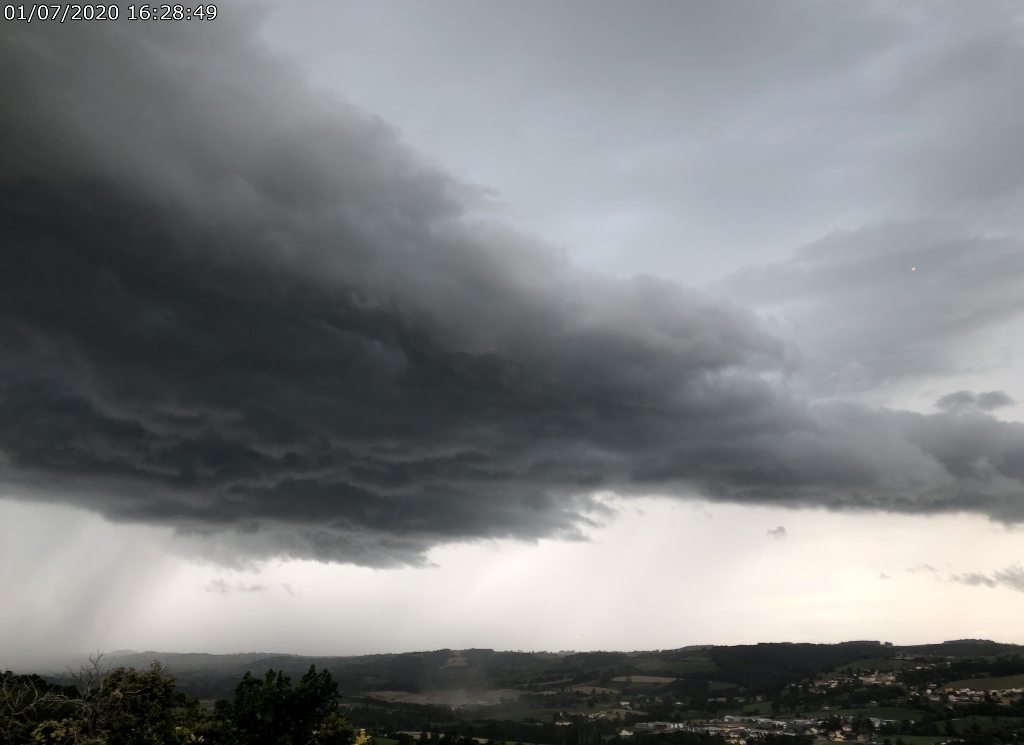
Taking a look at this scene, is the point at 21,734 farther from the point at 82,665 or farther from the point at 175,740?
the point at 175,740

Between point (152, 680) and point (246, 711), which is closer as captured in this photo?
point (246, 711)

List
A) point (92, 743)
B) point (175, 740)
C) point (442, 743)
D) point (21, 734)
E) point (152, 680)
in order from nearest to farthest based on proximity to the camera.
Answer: point (92, 743) → point (21, 734) → point (175, 740) → point (152, 680) → point (442, 743)

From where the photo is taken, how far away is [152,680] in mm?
61938

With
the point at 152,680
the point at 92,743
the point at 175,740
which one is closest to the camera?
the point at 92,743

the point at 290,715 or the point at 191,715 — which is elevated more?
the point at 290,715

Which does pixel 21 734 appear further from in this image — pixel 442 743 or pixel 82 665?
pixel 442 743

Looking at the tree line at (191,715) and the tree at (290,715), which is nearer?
the tree line at (191,715)

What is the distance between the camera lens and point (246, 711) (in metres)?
57.5

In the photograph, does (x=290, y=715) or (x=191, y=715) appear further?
(x=191, y=715)

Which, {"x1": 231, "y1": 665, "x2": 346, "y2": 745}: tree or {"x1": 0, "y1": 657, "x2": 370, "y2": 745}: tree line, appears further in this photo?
{"x1": 231, "y1": 665, "x2": 346, "y2": 745}: tree

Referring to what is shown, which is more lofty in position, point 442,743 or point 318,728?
point 318,728

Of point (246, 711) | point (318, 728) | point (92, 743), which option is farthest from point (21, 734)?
point (318, 728)

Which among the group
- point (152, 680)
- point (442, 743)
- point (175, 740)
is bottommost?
point (442, 743)

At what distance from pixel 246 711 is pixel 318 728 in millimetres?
6474
